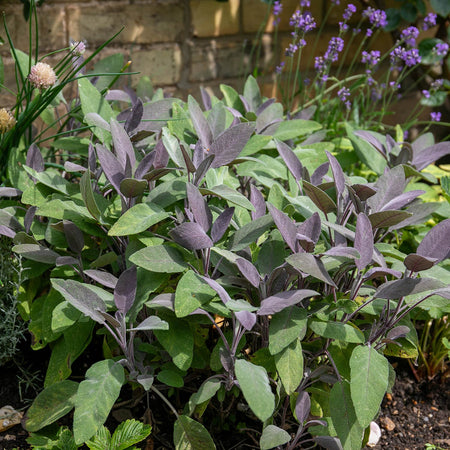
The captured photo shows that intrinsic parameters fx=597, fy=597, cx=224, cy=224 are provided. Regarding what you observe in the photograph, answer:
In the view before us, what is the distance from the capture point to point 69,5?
2.01 m

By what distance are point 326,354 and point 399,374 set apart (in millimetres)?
463

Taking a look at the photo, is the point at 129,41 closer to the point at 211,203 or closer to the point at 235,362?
the point at 211,203

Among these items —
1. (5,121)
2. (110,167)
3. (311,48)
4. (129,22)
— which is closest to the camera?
(110,167)

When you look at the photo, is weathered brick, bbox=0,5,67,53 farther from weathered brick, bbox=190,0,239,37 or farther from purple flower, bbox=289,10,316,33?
purple flower, bbox=289,10,316,33

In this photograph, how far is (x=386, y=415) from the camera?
1.42 m

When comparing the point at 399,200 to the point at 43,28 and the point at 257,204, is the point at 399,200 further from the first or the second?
the point at 43,28

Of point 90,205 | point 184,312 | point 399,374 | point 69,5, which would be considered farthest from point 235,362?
point 69,5

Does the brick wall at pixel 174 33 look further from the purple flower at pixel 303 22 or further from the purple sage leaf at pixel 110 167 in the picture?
the purple sage leaf at pixel 110 167

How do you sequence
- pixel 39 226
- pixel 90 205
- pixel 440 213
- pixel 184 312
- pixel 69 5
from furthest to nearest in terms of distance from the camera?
pixel 69 5 → pixel 440 213 → pixel 39 226 → pixel 90 205 → pixel 184 312

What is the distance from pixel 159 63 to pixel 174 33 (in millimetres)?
124

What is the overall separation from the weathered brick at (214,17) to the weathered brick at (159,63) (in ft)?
0.40

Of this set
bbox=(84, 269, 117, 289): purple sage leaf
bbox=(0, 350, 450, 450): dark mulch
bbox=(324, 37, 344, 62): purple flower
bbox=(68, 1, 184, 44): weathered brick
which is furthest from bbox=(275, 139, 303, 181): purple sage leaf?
bbox=(68, 1, 184, 44): weathered brick

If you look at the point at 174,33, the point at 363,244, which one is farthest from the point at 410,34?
the point at 363,244

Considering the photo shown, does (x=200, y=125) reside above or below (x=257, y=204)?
above
